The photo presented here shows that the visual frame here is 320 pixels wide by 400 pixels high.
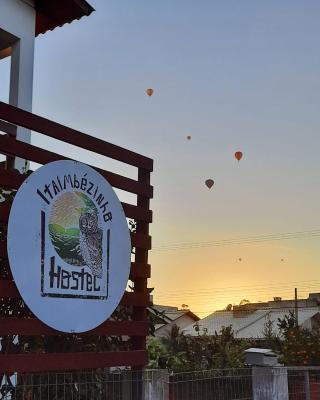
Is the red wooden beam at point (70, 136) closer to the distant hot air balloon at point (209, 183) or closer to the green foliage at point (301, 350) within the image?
the distant hot air balloon at point (209, 183)

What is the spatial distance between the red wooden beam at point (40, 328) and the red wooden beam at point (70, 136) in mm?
1416

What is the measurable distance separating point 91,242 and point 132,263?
26.2 inches

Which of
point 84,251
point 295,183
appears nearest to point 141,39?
point 295,183

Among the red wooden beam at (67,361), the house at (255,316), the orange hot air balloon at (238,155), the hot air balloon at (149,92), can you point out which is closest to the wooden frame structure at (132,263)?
the red wooden beam at (67,361)

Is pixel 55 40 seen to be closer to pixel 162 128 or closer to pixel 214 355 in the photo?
pixel 162 128

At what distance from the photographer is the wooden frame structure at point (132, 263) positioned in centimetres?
451

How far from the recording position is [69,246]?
483 centimetres

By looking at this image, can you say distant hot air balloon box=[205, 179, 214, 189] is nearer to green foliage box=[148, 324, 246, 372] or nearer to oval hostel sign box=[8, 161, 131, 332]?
green foliage box=[148, 324, 246, 372]

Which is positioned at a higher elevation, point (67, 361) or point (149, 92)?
point (149, 92)

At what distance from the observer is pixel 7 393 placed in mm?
4602

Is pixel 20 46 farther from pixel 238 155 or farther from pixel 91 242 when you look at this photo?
pixel 238 155

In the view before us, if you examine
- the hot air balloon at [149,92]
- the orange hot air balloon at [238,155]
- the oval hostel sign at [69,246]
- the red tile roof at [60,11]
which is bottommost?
the oval hostel sign at [69,246]

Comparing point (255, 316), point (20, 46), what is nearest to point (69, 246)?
point (20, 46)

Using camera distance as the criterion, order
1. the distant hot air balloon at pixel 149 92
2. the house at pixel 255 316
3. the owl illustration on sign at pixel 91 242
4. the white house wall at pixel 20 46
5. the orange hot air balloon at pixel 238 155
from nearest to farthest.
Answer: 1. the owl illustration on sign at pixel 91 242
2. the white house wall at pixel 20 46
3. the distant hot air balloon at pixel 149 92
4. the orange hot air balloon at pixel 238 155
5. the house at pixel 255 316
